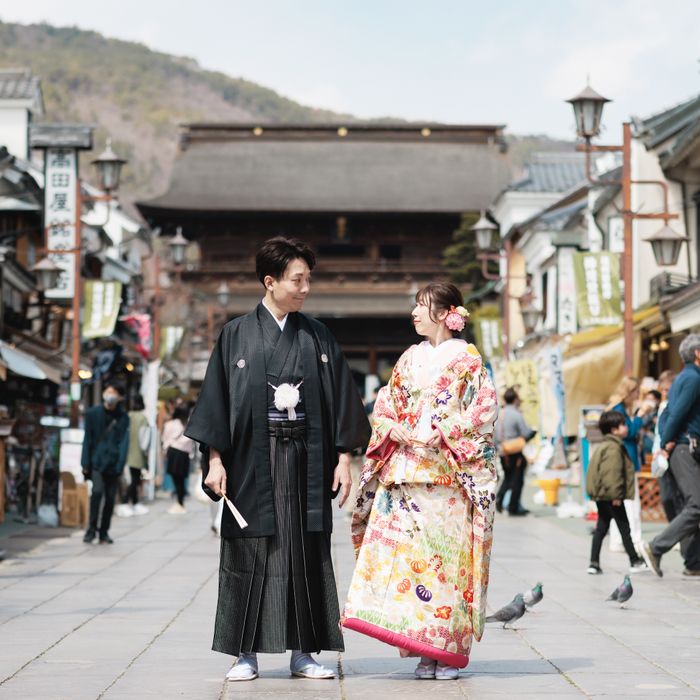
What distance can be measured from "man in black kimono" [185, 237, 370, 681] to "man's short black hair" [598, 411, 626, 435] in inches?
235

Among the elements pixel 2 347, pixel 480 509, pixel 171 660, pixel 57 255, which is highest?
pixel 57 255

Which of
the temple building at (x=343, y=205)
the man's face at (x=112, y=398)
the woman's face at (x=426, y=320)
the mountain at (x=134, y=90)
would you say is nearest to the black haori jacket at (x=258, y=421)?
the woman's face at (x=426, y=320)

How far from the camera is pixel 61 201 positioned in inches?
963

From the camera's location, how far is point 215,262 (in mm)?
51375

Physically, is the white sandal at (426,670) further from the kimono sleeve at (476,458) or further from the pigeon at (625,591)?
the pigeon at (625,591)

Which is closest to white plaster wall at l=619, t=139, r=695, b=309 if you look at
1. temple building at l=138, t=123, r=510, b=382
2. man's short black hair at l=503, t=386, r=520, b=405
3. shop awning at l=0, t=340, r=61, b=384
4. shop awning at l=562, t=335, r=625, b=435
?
shop awning at l=562, t=335, r=625, b=435

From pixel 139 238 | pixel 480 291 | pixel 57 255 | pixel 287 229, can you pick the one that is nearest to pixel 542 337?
pixel 480 291

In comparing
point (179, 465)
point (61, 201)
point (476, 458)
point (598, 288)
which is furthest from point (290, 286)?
point (61, 201)

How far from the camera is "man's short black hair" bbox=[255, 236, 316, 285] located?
21.7ft

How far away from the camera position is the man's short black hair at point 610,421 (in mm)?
12273

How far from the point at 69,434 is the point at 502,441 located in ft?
19.4

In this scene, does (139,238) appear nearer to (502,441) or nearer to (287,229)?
(287,229)

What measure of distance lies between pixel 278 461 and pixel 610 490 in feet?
19.4

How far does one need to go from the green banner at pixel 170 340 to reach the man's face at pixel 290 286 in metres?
29.6
